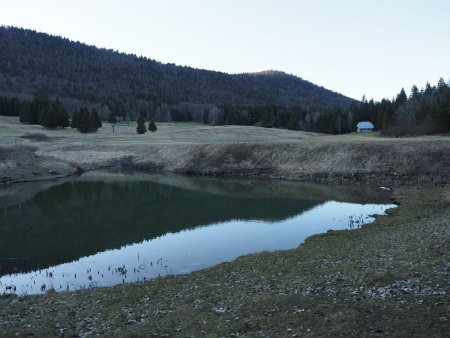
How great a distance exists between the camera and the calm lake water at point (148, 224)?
2569 cm

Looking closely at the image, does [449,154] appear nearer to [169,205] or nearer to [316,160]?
[316,160]

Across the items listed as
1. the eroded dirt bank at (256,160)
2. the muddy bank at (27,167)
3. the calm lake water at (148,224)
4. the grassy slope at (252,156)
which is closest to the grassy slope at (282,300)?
the calm lake water at (148,224)

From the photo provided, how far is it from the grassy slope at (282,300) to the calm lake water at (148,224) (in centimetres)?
425

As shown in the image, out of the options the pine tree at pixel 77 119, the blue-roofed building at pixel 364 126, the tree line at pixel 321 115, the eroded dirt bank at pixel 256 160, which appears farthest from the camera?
the blue-roofed building at pixel 364 126

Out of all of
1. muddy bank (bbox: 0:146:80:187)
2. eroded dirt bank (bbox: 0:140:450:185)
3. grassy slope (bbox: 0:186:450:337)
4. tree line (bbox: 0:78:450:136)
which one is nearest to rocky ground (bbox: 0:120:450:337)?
grassy slope (bbox: 0:186:450:337)

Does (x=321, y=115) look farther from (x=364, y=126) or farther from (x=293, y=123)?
(x=364, y=126)

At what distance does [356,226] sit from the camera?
35000 mm

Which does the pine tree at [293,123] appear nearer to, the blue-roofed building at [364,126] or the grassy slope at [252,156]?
the blue-roofed building at [364,126]

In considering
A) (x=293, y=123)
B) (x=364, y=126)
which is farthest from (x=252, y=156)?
(x=293, y=123)

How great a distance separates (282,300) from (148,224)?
25.3 meters

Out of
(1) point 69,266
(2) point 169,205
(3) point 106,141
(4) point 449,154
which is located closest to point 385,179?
(4) point 449,154

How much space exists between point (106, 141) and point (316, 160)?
53.0m

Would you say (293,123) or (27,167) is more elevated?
(293,123)

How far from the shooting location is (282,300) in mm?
15359
